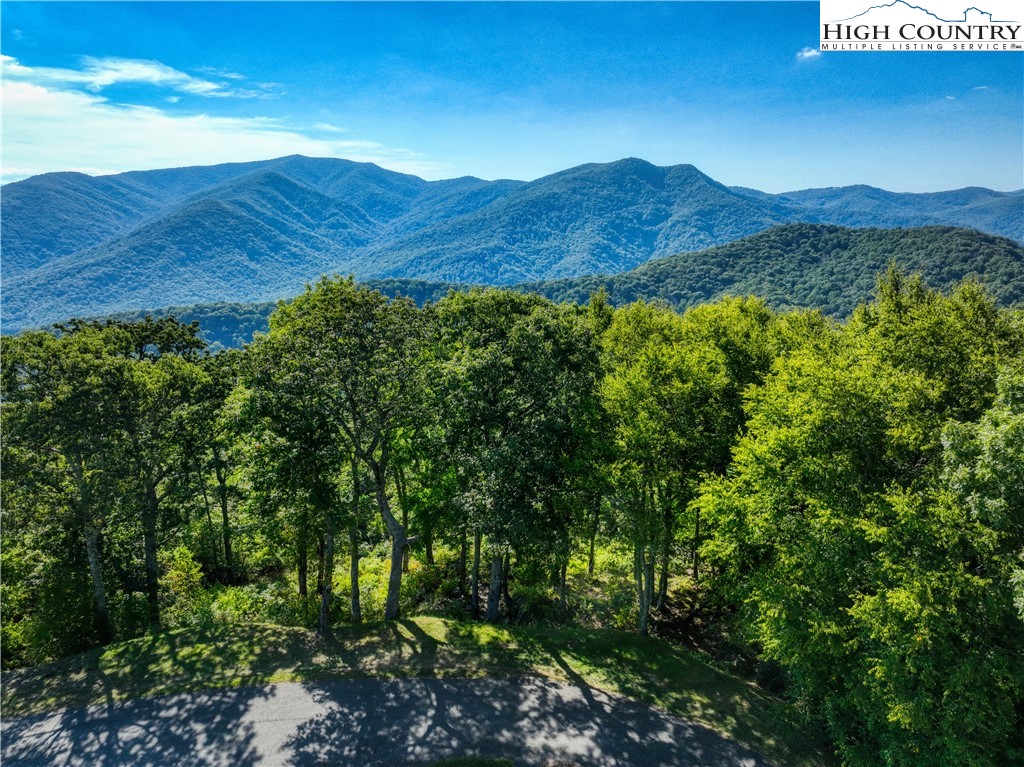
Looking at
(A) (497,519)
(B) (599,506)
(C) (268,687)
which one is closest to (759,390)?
(B) (599,506)

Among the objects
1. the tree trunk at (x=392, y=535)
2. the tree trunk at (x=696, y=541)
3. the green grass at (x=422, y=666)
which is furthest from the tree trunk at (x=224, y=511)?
the tree trunk at (x=696, y=541)

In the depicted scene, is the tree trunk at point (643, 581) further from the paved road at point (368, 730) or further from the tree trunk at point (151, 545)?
the tree trunk at point (151, 545)

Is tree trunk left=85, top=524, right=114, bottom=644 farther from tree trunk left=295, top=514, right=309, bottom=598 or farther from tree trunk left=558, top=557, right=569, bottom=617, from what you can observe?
tree trunk left=558, top=557, right=569, bottom=617

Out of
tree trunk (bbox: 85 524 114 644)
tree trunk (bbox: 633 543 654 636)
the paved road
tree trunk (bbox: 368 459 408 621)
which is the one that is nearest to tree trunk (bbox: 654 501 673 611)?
tree trunk (bbox: 633 543 654 636)

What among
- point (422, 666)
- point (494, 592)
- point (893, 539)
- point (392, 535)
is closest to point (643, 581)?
point (494, 592)

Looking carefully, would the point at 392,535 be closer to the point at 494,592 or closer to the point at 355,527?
the point at 355,527
